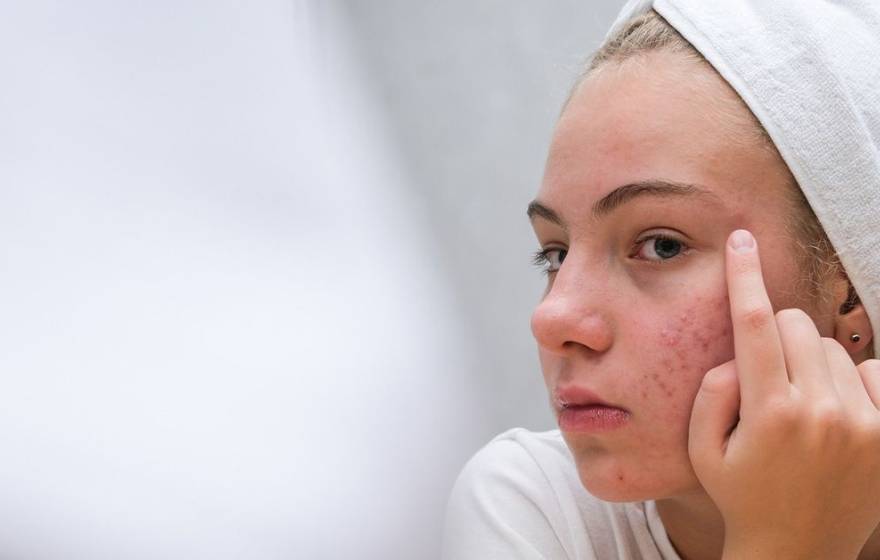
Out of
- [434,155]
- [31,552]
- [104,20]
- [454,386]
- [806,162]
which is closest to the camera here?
[31,552]

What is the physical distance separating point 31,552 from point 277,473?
0.26 meters

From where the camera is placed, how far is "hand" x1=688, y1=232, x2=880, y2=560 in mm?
797

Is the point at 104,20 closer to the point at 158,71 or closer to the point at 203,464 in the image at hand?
the point at 158,71

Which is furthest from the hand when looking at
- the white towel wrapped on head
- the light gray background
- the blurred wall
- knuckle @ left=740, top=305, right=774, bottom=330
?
the blurred wall

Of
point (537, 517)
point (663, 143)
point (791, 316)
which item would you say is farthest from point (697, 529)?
point (663, 143)

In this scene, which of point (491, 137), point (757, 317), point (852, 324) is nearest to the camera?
point (757, 317)

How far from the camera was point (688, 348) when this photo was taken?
0.82 metres

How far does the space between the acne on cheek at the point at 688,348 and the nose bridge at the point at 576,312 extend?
5cm

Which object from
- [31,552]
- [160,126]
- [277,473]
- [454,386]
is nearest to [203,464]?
[277,473]

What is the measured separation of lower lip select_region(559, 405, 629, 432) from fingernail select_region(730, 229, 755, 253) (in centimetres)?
16

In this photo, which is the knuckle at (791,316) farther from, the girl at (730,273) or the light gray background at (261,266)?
the light gray background at (261,266)

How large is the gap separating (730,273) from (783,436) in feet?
0.44

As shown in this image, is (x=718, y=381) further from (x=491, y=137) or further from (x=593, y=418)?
(x=491, y=137)

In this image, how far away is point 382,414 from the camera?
43.7 inches
